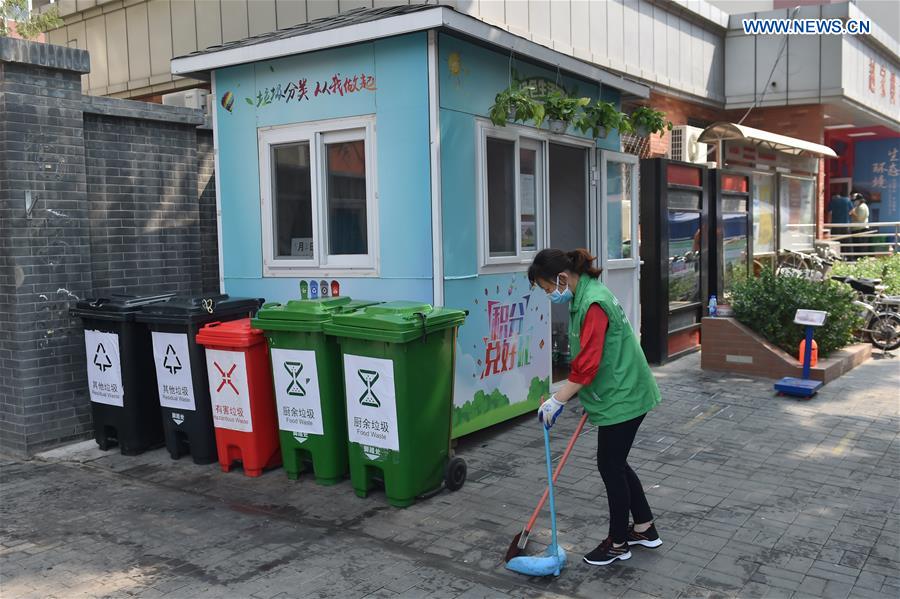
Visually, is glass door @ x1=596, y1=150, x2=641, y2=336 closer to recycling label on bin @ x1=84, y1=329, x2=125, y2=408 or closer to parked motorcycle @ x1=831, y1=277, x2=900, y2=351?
parked motorcycle @ x1=831, y1=277, x2=900, y2=351

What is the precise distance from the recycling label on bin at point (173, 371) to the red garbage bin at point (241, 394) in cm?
23

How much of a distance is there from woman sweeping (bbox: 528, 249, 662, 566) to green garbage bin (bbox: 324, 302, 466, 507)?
108 cm

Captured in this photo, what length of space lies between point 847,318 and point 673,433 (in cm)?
381

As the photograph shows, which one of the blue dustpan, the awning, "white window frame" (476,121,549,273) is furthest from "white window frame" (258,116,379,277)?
the awning

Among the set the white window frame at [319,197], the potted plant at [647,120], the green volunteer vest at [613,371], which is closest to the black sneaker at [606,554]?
the green volunteer vest at [613,371]

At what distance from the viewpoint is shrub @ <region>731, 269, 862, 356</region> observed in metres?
9.30

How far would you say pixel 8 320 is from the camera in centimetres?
670

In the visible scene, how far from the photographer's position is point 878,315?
35.9 ft

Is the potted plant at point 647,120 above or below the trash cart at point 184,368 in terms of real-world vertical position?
above

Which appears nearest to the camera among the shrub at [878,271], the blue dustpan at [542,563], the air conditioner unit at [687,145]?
the blue dustpan at [542,563]

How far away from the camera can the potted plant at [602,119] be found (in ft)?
25.5

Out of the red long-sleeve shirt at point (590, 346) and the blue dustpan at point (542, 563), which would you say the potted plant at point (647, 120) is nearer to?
the red long-sleeve shirt at point (590, 346)

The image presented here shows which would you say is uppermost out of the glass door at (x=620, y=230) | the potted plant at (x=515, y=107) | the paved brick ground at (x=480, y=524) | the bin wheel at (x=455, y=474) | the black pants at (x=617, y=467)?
the potted plant at (x=515, y=107)

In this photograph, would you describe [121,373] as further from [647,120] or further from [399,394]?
[647,120]
